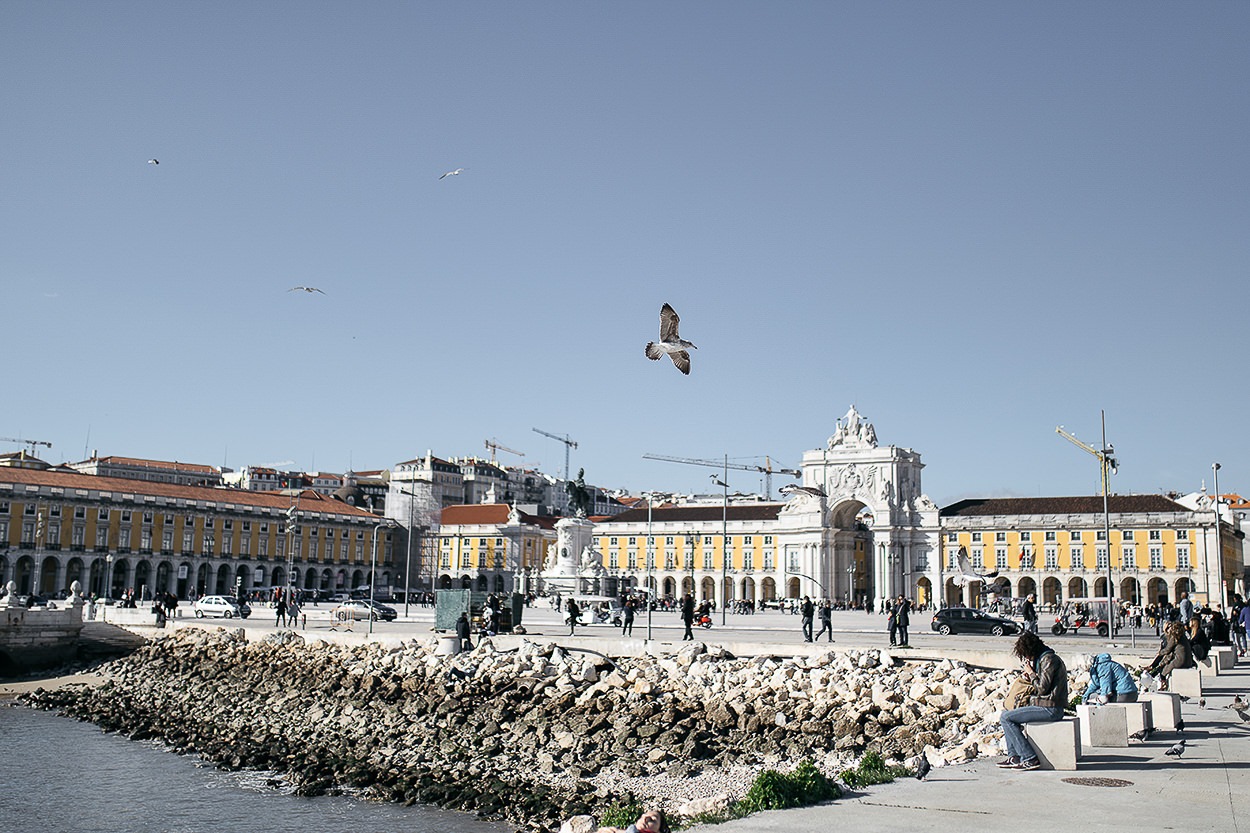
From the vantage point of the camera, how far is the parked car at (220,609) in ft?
167

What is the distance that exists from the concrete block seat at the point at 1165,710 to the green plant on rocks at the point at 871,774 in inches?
136

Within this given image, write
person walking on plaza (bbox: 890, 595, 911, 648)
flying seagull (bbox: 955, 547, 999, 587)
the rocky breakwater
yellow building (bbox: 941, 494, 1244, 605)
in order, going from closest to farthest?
1. the rocky breakwater
2. person walking on plaza (bbox: 890, 595, 911, 648)
3. flying seagull (bbox: 955, 547, 999, 587)
4. yellow building (bbox: 941, 494, 1244, 605)

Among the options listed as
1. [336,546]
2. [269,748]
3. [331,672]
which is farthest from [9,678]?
[336,546]

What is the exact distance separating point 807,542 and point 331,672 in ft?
233

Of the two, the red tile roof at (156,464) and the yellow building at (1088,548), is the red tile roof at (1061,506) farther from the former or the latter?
the red tile roof at (156,464)

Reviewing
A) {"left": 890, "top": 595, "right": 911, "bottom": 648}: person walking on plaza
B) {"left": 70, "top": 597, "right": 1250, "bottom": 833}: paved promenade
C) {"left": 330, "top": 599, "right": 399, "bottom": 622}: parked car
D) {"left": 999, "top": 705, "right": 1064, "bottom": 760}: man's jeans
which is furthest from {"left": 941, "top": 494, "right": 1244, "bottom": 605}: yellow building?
{"left": 999, "top": 705, "right": 1064, "bottom": 760}: man's jeans

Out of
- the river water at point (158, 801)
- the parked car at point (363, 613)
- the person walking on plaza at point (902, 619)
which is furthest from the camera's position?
the parked car at point (363, 613)

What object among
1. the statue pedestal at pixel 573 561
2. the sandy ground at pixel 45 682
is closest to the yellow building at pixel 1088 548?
the statue pedestal at pixel 573 561

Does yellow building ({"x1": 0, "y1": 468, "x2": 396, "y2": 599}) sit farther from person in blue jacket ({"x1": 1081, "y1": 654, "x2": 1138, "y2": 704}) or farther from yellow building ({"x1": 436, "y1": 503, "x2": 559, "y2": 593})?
person in blue jacket ({"x1": 1081, "y1": 654, "x2": 1138, "y2": 704})

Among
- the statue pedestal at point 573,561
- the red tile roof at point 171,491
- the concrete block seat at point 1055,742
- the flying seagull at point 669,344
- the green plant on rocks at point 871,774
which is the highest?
the red tile roof at point 171,491

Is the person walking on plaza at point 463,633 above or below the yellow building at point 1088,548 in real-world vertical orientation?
below

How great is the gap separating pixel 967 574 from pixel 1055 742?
269 feet

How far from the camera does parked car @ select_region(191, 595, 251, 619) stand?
5075 centimetres

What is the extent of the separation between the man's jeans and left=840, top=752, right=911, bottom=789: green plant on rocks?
993mm
